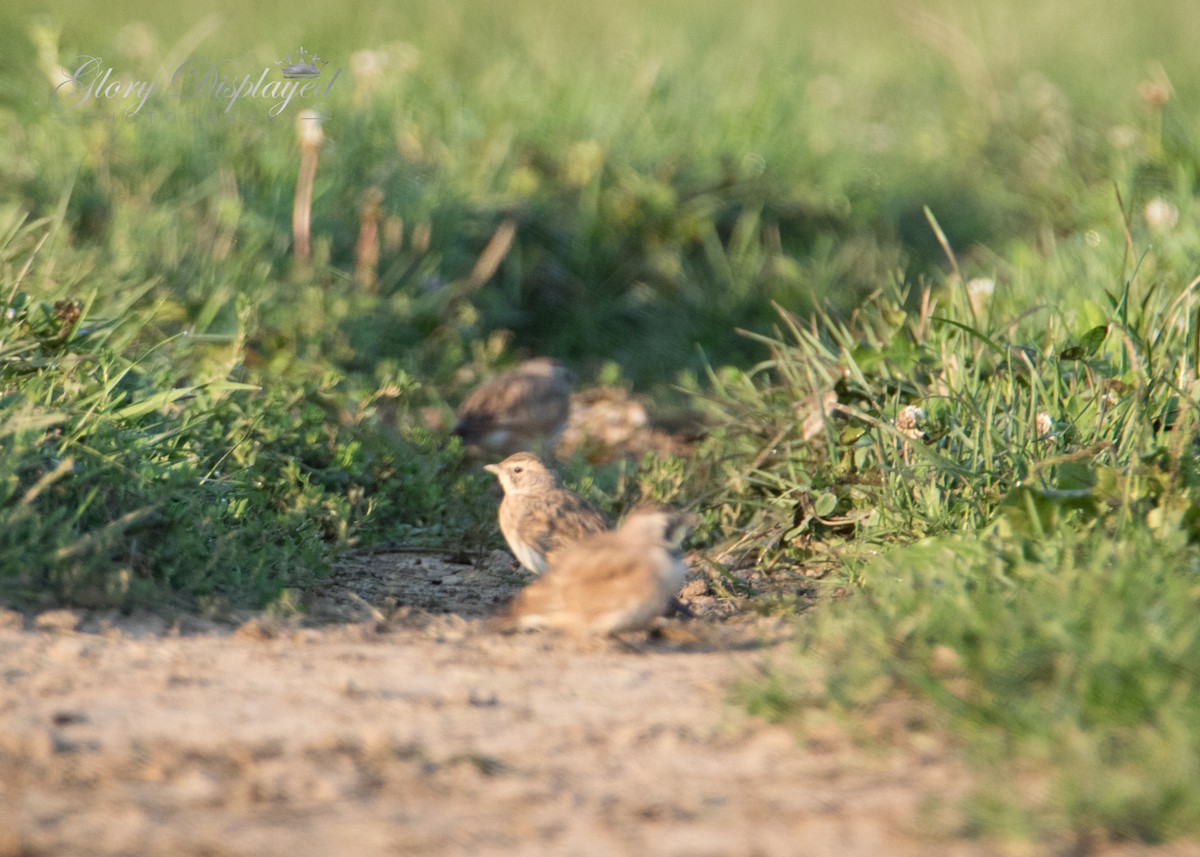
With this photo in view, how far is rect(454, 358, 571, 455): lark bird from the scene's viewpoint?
264 inches

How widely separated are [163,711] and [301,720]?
336 mm

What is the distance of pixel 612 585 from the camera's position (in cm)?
400

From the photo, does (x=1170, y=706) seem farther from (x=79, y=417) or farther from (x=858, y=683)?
(x=79, y=417)

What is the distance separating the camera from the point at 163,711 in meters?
3.34

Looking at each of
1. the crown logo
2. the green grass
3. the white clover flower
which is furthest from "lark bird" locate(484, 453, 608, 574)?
the crown logo

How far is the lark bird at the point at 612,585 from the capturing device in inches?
156

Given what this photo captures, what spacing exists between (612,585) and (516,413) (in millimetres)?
2809

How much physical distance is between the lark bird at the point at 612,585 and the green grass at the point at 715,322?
17.8 inches

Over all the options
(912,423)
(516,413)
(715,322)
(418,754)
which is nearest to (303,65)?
(715,322)

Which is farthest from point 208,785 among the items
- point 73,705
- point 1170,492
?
point 1170,492

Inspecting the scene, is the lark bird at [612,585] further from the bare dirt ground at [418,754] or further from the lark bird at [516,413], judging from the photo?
the lark bird at [516,413]

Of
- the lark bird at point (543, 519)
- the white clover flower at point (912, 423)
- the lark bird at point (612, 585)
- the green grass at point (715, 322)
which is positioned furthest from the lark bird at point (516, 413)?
the lark bird at point (612, 585)

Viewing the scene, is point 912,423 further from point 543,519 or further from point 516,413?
point 516,413

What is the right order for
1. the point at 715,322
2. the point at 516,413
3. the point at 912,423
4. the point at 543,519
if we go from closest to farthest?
the point at 543,519 → the point at 912,423 → the point at 516,413 → the point at 715,322
